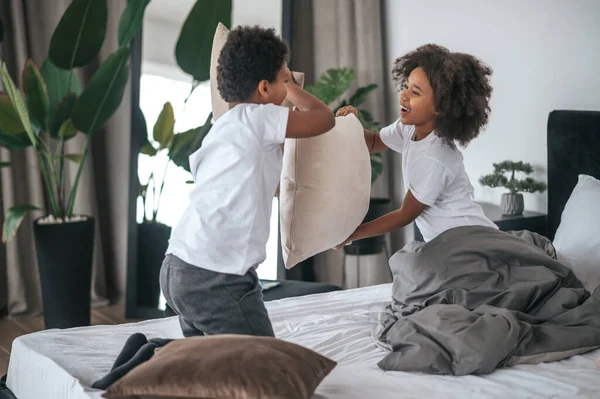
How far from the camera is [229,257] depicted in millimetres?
1757

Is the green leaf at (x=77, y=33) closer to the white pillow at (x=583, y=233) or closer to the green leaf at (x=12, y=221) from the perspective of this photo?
the green leaf at (x=12, y=221)

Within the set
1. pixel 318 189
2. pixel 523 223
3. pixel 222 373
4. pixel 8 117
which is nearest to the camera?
pixel 222 373

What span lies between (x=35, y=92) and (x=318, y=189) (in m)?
1.78

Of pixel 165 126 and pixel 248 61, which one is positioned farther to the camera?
pixel 165 126

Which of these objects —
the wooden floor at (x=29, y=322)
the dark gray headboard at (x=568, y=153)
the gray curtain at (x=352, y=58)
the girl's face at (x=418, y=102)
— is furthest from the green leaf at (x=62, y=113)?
the dark gray headboard at (x=568, y=153)

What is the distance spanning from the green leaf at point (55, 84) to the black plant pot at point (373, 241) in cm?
151

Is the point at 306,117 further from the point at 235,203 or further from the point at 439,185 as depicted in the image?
the point at 439,185

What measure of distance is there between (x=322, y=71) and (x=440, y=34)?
784 mm

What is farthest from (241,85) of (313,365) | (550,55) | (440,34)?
(440,34)

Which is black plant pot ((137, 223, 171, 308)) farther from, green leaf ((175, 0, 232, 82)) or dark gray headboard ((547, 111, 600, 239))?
dark gray headboard ((547, 111, 600, 239))

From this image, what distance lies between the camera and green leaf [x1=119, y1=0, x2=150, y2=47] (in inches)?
139

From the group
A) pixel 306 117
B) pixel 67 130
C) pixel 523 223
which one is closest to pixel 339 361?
pixel 306 117

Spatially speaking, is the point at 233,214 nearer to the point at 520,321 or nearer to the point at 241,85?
the point at 241,85

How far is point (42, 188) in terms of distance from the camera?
4.05m
